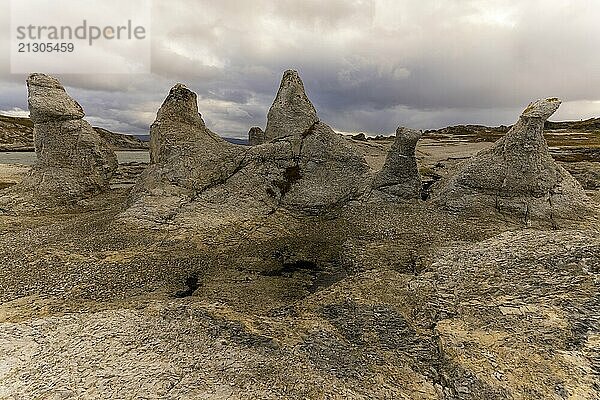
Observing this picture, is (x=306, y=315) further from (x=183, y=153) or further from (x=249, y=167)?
(x=183, y=153)

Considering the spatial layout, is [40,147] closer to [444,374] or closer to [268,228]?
[268,228]

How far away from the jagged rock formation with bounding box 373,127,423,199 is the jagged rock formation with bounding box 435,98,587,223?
9.36 ft

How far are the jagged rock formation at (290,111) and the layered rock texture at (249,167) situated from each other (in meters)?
0.09

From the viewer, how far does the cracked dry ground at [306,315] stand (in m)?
15.4

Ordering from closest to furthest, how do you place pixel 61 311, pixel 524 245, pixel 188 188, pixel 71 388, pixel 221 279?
1. pixel 71 388
2. pixel 61 311
3. pixel 524 245
4. pixel 221 279
5. pixel 188 188

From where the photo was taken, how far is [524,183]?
103 ft

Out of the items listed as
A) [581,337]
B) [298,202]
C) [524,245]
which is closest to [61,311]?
[298,202]

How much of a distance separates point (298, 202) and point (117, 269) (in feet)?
52.4

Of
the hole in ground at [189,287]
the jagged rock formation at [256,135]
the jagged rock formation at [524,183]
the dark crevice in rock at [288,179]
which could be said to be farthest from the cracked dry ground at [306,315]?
the jagged rock formation at [256,135]

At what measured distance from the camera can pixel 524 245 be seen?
2295 centimetres

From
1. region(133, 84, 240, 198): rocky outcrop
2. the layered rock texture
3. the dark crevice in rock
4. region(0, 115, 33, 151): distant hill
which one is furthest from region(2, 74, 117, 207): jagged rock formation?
region(0, 115, 33, 151): distant hill

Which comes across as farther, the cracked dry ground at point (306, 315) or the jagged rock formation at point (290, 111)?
the jagged rock formation at point (290, 111)

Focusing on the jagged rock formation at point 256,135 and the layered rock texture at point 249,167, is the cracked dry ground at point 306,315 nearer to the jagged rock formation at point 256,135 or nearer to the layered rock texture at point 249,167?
the layered rock texture at point 249,167

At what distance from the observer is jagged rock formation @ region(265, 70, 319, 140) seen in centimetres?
3984
